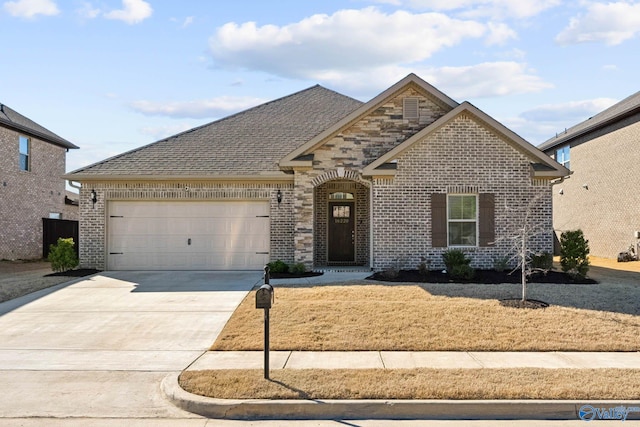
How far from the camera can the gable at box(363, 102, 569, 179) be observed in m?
14.7

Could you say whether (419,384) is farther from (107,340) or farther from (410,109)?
(410,109)

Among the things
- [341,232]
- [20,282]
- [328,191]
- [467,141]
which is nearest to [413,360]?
[467,141]

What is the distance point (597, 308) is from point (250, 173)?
10.1 m

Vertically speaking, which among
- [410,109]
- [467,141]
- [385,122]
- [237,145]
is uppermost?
[410,109]

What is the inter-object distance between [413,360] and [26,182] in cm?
2159

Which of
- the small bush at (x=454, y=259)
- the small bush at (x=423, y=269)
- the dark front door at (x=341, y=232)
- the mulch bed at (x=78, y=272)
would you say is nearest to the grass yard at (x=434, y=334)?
the small bush at (x=454, y=259)

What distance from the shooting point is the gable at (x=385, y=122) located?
15656mm

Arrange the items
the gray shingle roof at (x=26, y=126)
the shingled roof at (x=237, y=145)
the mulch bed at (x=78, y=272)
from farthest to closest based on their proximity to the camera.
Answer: the gray shingle roof at (x=26, y=126), the shingled roof at (x=237, y=145), the mulch bed at (x=78, y=272)

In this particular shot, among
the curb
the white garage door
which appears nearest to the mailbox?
the curb

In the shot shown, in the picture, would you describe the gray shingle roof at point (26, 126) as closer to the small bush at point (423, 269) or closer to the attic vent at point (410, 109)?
the attic vent at point (410, 109)

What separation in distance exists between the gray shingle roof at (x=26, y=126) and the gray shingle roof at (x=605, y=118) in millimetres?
24617

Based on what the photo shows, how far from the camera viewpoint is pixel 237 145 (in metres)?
18.0

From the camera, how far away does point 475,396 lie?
5723mm

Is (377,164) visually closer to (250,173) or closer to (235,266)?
(250,173)
